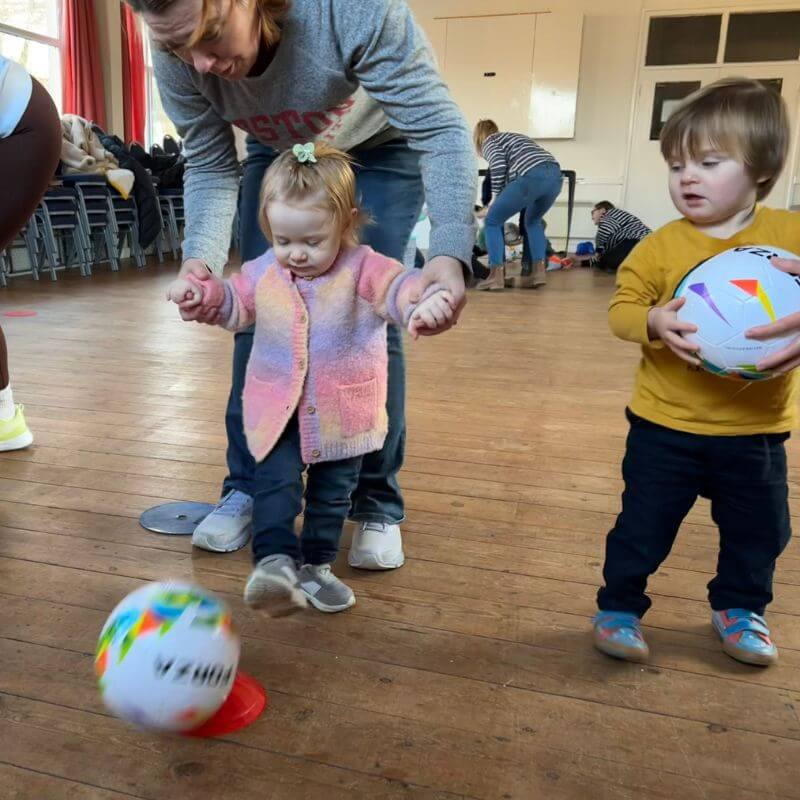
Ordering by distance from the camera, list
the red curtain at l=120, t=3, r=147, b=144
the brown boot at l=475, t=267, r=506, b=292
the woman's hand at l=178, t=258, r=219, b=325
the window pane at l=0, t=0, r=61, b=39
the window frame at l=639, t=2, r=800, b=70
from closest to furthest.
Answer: the woman's hand at l=178, t=258, r=219, b=325 < the brown boot at l=475, t=267, r=506, b=292 < the window pane at l=0, t=0, r=61, b=39 < the red curtain at l=120, t=3, r=147, b=144 < the window frame at l=639, t=2, r=800, b=70

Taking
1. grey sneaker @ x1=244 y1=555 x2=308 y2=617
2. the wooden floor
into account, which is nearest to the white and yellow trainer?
the wooden floor

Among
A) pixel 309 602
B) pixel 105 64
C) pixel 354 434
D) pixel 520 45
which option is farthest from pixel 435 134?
pixel 520 45

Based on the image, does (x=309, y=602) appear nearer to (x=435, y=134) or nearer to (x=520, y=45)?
(x=435, y=134)

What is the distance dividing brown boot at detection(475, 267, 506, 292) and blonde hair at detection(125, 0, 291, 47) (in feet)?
14.6

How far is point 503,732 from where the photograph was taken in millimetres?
1011

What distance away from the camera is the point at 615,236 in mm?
6973

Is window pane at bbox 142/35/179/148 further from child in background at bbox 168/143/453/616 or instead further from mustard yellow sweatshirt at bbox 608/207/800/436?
mustard yellow sweatshirt at bbox 608/207/800/436

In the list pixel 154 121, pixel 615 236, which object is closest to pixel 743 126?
pixel 615 236

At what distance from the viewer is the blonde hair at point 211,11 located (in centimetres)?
98

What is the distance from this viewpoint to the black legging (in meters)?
1.70

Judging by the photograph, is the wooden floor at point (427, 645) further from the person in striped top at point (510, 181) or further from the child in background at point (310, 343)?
the person in striped top at point (510, 181)

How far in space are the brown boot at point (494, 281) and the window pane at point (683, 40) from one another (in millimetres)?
4147

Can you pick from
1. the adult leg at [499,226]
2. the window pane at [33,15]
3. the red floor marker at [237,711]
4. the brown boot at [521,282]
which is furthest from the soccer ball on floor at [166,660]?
the window pane at [33,15]

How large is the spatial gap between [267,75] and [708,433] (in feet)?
2.83
